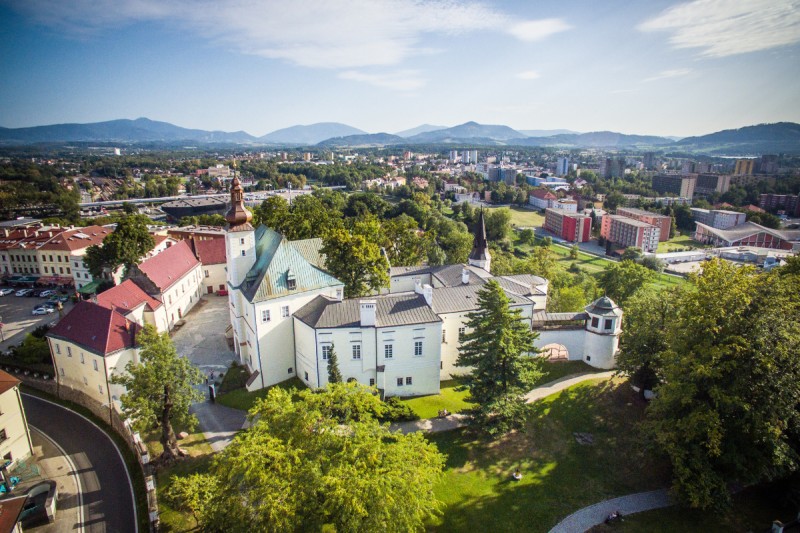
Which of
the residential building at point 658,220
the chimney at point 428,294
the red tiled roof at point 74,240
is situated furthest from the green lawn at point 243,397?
the residential building at point 658,220

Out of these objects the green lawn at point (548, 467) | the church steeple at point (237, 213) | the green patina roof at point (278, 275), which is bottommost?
the green lawn at point (548, 467)

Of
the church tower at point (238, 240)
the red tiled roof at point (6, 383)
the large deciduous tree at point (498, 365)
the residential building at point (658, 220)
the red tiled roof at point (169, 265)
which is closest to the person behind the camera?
the large deciduous tree at point (498, 365)

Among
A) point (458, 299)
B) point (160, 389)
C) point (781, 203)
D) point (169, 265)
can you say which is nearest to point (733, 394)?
point (458, 299)

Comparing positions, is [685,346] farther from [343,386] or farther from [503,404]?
[343,386]

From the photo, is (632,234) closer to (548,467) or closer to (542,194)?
(542,194)

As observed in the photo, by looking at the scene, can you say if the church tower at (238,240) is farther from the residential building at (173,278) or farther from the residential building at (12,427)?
the residential building at (12,427)

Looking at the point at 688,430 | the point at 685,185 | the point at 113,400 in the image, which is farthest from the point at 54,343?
the point at 685,185

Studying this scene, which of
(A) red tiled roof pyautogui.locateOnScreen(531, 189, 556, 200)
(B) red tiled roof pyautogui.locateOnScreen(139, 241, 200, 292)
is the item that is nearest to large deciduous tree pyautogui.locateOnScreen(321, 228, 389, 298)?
(B) red tiled roof pyautogui.locateOnScreen(139, 241, 200, 292)
